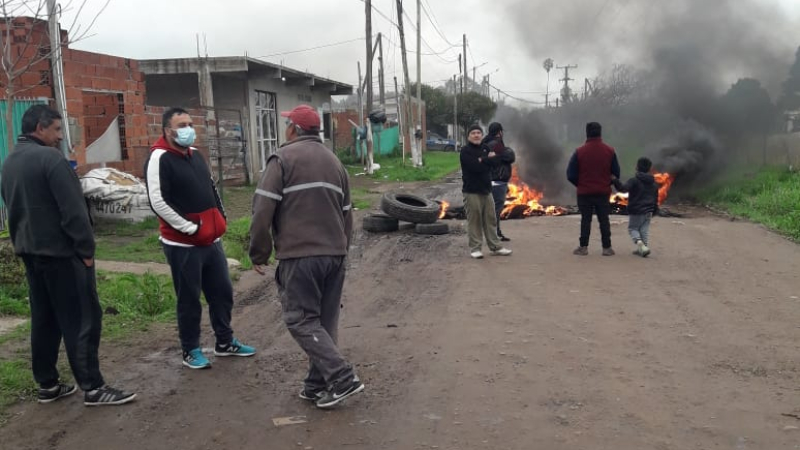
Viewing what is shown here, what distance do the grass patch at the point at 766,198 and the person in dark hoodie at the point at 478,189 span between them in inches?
205

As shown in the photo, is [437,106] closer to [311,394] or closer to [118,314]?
[118,314]

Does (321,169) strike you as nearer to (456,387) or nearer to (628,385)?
(456,387)

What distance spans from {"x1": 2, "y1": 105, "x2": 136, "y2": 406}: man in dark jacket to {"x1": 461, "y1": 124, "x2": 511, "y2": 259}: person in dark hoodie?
551cm

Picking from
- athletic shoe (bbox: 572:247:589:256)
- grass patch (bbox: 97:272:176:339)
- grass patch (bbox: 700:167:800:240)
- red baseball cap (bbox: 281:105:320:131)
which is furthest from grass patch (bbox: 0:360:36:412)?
grass patch (bbox: 700:167:800:240)

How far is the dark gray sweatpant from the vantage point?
4.17 m

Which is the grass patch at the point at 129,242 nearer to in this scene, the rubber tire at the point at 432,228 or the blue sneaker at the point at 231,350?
the blue sneaker at the point at 231,350

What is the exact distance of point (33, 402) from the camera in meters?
4.41

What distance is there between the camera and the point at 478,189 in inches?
352

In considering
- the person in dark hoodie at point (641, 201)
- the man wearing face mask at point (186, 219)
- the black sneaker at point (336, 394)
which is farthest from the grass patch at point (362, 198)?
the black sneaker at point (336, 394)

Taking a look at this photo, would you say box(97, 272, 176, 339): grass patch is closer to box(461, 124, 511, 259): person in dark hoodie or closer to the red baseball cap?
the red baseball cap

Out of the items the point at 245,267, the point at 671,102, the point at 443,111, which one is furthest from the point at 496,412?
the point at 443,111

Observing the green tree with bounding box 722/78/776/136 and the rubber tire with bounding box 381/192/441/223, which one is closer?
the rubber tire with bounding box 381/192/441/223

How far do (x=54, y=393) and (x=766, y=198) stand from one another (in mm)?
13534

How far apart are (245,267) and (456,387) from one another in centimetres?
511
